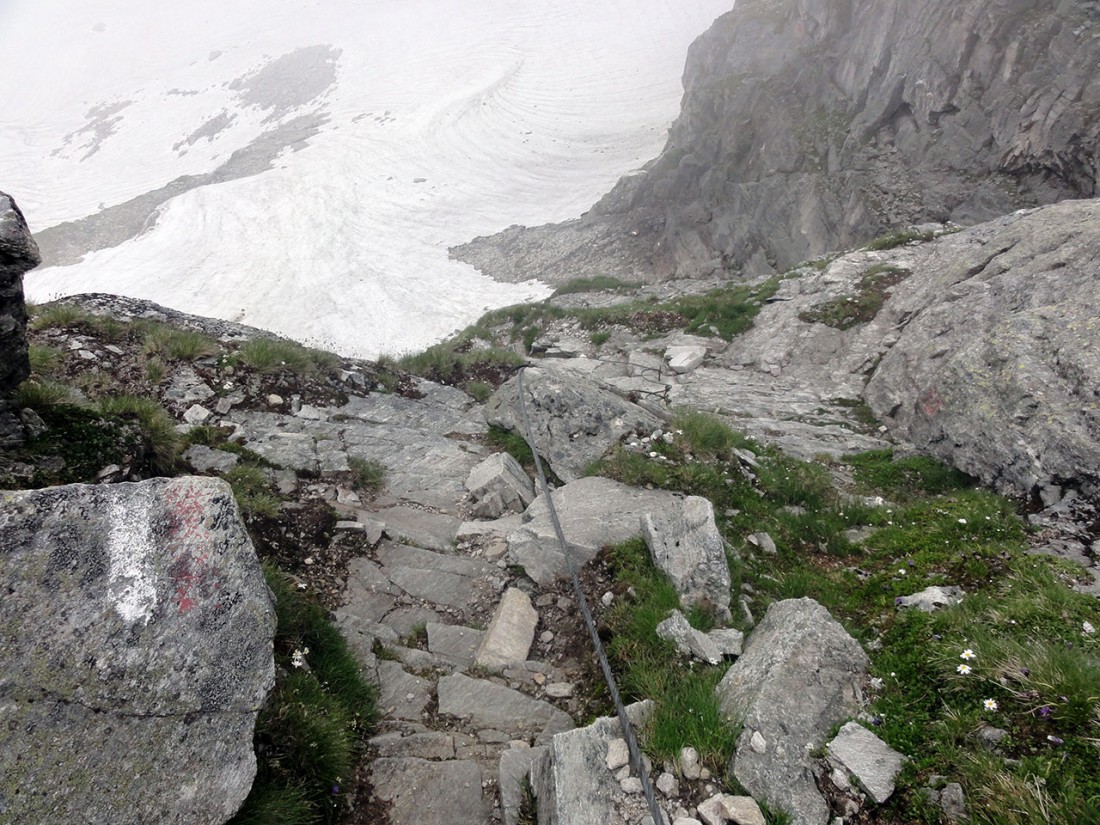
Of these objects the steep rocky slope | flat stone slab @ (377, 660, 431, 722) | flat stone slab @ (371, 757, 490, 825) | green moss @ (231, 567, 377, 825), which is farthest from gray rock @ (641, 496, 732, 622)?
the steep rocky slope

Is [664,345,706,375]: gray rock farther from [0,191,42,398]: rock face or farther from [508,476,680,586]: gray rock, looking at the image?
[0,191,42,398]: rock face

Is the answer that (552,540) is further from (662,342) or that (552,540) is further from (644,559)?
(662,342)

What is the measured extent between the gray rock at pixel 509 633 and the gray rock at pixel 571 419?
2722 mm

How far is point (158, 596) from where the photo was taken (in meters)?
3.29

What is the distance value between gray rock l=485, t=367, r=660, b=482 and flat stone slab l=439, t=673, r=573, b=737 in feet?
12.2

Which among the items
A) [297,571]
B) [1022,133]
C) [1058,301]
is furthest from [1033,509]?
[1022,133]

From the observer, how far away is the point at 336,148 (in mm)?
50500

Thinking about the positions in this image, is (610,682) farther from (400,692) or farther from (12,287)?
(12,287)

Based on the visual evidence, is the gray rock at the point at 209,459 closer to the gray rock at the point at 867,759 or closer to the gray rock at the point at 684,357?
the gray rock at the point at 867,759

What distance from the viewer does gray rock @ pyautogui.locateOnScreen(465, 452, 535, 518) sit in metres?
7.73

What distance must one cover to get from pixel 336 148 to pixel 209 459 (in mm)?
51710

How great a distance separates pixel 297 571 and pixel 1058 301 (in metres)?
11.5

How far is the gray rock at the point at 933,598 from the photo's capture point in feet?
14.9

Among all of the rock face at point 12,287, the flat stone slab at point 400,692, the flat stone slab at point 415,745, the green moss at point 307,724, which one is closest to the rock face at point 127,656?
the green moss at point 307,724
